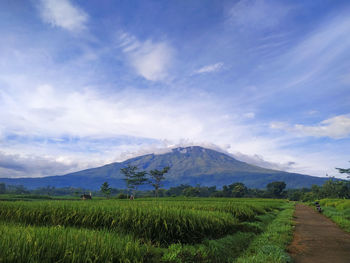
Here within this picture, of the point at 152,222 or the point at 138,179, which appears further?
the point at 138,179

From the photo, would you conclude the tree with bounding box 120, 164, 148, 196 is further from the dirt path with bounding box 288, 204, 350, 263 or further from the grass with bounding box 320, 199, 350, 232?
the dirt path with bounding box 288, 204, 350, 263

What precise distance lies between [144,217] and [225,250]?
8.96ft

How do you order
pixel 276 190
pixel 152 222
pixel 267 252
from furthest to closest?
pixel 276 190, pixel 152 222, pixel 267 252

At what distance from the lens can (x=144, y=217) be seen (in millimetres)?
7234

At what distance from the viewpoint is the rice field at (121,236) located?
362cm

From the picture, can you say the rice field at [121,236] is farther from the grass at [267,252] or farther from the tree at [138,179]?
the tree at [138,179]

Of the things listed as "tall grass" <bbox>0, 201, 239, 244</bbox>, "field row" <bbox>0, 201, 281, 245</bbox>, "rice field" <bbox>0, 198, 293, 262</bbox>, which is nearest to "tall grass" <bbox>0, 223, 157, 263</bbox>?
"rice field" <bbox>0, 198, 293, 262</bbox>

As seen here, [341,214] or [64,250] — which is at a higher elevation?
[64,250]

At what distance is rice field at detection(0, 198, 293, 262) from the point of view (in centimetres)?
362

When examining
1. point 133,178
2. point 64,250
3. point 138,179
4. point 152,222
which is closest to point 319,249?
point 152,222

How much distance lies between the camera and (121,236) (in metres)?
5.32

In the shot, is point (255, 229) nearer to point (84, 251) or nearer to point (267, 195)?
point (84, 251)

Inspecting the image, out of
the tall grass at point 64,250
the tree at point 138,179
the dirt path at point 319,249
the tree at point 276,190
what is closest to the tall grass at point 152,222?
the dirt path at point 319,249

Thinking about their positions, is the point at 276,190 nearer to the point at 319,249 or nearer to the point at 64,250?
the point at 319,249
